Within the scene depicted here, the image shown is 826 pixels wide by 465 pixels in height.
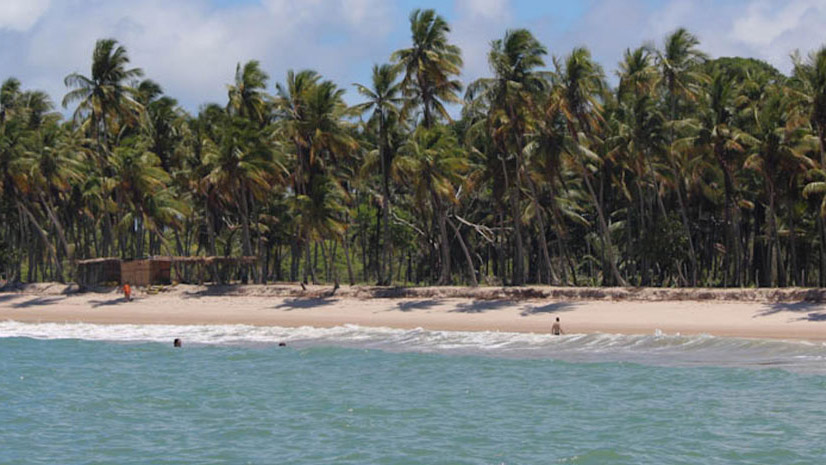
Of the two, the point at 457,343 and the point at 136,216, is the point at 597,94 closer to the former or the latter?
the point at 457,343

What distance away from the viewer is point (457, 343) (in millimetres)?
33844

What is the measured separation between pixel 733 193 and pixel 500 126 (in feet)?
39.1

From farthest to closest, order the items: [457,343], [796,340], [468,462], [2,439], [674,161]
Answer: [674,161] → [457,343] → [796,340] → [2,439] → [468,462]

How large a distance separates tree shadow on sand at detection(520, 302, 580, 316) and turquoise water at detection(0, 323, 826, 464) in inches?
180

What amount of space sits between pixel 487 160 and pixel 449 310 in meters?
10.9

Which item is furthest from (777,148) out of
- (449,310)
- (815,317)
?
(449,310)

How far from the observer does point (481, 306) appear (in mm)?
41688

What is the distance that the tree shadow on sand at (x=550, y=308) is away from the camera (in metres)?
39.3

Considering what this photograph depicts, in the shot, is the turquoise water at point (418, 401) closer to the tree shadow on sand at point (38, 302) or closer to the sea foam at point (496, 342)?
the sea foam at point (496, 342)

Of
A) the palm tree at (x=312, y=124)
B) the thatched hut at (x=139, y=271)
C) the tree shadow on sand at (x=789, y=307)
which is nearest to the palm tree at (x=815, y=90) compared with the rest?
the tree shadow on sand at (x=789, y=307)

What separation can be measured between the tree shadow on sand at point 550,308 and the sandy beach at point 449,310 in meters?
0.04

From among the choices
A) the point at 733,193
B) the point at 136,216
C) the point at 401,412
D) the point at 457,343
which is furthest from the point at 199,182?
the point at 401,412

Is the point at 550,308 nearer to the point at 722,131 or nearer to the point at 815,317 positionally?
the point at 815,317

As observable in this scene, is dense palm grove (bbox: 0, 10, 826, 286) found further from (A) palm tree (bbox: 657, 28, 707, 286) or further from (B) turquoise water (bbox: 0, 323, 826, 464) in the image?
(B) turquoise water (bbox: 0, 323, 826, 464)
